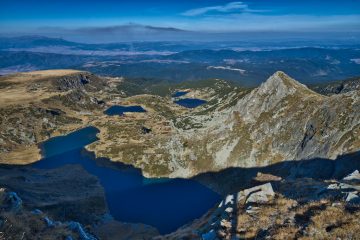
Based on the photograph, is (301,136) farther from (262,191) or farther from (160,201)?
(262,191)

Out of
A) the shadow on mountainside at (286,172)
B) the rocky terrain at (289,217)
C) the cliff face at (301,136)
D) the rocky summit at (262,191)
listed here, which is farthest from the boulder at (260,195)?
the cliff face at (301,136)

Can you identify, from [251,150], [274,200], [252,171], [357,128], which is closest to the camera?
[274,200]

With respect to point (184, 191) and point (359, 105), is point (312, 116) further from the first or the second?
point (184, 191)

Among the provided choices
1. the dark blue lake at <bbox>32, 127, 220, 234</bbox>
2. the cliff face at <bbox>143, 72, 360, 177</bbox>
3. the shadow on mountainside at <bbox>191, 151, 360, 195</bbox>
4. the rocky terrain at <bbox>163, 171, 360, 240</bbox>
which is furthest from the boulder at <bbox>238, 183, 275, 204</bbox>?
the cliff face at <bbox>143, 72, 360, 177</bbox>

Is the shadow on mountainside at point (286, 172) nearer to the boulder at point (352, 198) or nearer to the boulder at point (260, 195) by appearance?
the boulder at point (260, 195)

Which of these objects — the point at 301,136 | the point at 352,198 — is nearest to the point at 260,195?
the point at 352,198

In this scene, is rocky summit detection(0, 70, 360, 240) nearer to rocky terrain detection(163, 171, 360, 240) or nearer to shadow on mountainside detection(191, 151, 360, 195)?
rocky terrain detection(163, 171, 360, 240)

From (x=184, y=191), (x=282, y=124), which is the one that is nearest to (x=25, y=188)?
(x=184, y=191)

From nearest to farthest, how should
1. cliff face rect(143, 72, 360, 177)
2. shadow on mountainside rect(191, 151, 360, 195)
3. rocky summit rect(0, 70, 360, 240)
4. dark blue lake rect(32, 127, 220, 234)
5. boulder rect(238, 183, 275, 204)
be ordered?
rocky summit rect(0, 70, 360, 240) → boulder rect(238, 183, 275, 204) → shadow on mountainside rect(191, 151, 360, 195) → dark blue lake rect(32, 127, 220, 234) → cliff face rect(143, 72, 360, 177)
